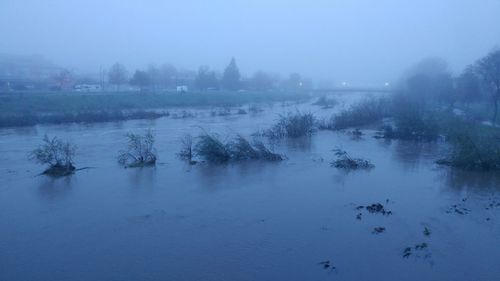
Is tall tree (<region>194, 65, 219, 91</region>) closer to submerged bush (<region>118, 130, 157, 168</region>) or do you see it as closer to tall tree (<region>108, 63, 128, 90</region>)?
tall tree (<region>108, 63, 128, 90</region>)

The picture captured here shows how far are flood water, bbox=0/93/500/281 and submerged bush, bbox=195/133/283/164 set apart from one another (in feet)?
1.68

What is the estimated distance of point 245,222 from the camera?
9758 mm

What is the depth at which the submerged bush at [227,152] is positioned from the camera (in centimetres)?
1551

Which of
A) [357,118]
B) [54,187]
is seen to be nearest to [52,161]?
[54,187]

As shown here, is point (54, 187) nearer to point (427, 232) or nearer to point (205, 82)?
point (427, 232)

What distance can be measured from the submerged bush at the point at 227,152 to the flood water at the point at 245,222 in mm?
512

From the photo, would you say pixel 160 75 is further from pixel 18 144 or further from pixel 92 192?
pixel 92 192

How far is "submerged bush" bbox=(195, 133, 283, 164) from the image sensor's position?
50.9 ft

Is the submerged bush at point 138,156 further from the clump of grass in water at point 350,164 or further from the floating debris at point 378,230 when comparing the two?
the floating debris at point 378,230

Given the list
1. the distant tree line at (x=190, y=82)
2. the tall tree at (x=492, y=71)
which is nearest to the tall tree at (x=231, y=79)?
the distant tree line at (x=190, y=82)

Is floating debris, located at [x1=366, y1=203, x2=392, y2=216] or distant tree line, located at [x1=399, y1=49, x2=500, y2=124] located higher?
distant tree line, located at [x1=399, y1=49, x2=500, y2=124]

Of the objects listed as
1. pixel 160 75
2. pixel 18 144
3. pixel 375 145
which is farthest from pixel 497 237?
pixel 160 75

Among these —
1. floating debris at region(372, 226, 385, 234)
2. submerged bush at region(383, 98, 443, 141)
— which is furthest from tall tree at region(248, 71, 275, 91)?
floating debris at region(372, 226, 385, 234)

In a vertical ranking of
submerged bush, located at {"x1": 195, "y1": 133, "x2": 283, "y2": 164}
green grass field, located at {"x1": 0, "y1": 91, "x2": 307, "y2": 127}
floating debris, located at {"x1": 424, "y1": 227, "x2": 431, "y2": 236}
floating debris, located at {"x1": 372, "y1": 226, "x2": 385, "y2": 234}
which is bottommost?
floating debris, located at {"x1": 424, "y1": 227, "x2": 431, "y2": 236}
